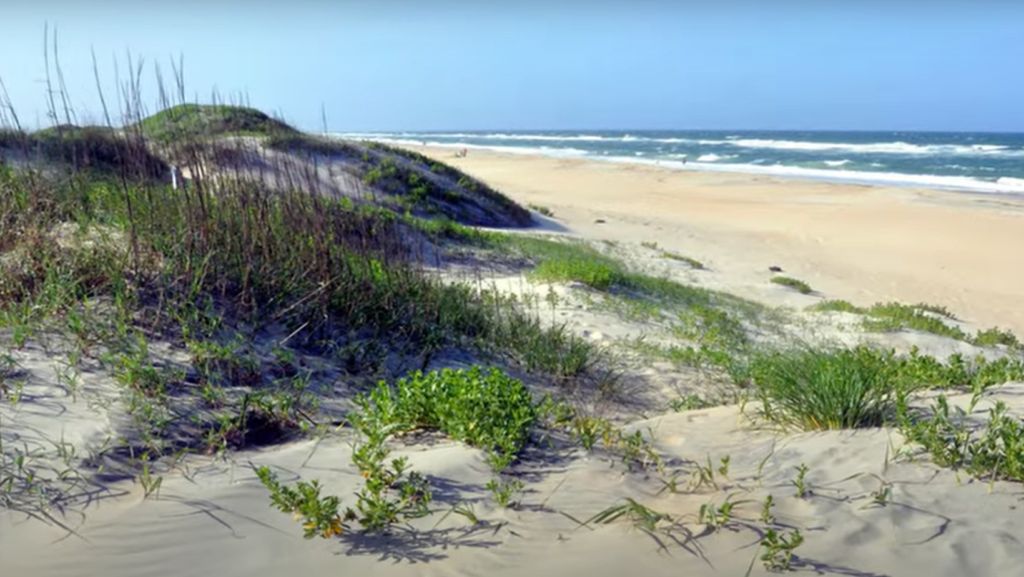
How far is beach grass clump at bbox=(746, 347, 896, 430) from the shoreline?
10.1m

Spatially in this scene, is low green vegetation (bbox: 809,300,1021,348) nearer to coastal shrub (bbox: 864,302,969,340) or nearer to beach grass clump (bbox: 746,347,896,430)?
coastal shrub (bbox: 864,302,969,340)

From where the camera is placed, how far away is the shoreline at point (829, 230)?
16.3 m

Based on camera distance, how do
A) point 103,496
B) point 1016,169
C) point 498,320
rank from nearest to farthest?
1. point 103,496
2. point 498,320
3. point 1016,169

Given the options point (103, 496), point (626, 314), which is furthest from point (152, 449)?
point (626, 314)

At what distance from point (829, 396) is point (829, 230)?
21.2 metres

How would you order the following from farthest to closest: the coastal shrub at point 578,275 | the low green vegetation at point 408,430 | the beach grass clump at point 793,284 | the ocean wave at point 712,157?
the ocean wave at point 712,157, the beach grass clump at point 793,284, the coastal shrub at point 578,275, the low green vegetation at point 408,430

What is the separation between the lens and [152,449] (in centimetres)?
363

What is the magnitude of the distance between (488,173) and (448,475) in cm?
4203

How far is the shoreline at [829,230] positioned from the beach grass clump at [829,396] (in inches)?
399

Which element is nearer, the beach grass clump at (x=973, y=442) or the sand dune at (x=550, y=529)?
the sand dune at (x=550, y=529)

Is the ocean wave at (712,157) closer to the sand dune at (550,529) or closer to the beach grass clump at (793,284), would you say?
the beach grass clump at (793,284)

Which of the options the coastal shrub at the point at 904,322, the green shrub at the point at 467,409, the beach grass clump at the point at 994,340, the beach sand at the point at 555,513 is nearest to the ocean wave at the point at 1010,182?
the coastal shrub at the point at 904,322

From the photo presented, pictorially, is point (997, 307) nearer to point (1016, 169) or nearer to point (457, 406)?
point (457, 406)

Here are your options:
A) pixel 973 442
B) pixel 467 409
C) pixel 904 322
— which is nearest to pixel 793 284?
pixel 904 322
